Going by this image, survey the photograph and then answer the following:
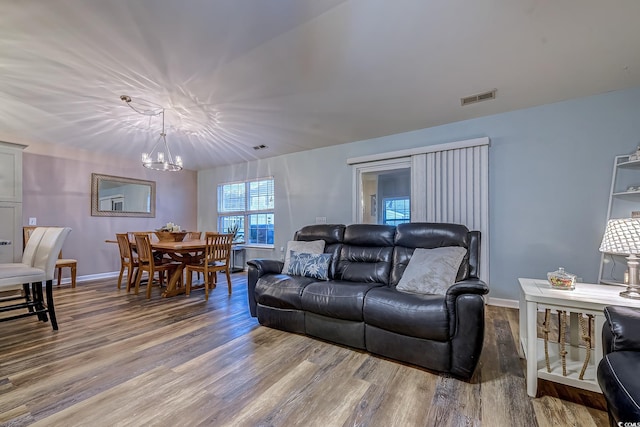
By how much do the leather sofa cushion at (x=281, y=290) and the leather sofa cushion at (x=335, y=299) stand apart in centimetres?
9

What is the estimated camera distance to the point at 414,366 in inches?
80.1

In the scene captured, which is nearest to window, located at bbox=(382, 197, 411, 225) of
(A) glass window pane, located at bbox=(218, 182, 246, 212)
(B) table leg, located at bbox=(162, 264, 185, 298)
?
(A) glass window pane, located at bbox=(218, 182, 246, 212)

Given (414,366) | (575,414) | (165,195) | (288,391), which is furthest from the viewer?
(165,195)

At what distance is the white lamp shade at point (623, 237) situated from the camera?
1.64 metres

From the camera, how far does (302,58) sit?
7.77 feet

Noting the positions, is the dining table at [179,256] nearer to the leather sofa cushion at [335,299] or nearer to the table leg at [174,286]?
the table leg at [174,286]

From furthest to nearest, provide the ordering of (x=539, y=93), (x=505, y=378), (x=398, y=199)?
(x=398, y=199) → (x=539, y=93) → (x=505, y=378)

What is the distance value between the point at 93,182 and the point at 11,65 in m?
3.11

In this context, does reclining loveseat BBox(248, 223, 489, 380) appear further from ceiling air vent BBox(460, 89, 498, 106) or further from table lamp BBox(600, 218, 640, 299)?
ceiling air vent BBox(460, 89, 498, 106)

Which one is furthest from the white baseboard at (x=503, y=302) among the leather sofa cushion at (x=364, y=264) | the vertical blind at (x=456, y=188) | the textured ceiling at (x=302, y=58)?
the textured ceiling at (x=302, y=58)

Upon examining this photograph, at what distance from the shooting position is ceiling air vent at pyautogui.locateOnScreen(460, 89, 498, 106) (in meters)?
2.97

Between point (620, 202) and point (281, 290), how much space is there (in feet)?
12.0

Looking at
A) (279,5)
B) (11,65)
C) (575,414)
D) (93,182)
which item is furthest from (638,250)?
(93,182)

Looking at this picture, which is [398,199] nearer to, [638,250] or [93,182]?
[638,250]
